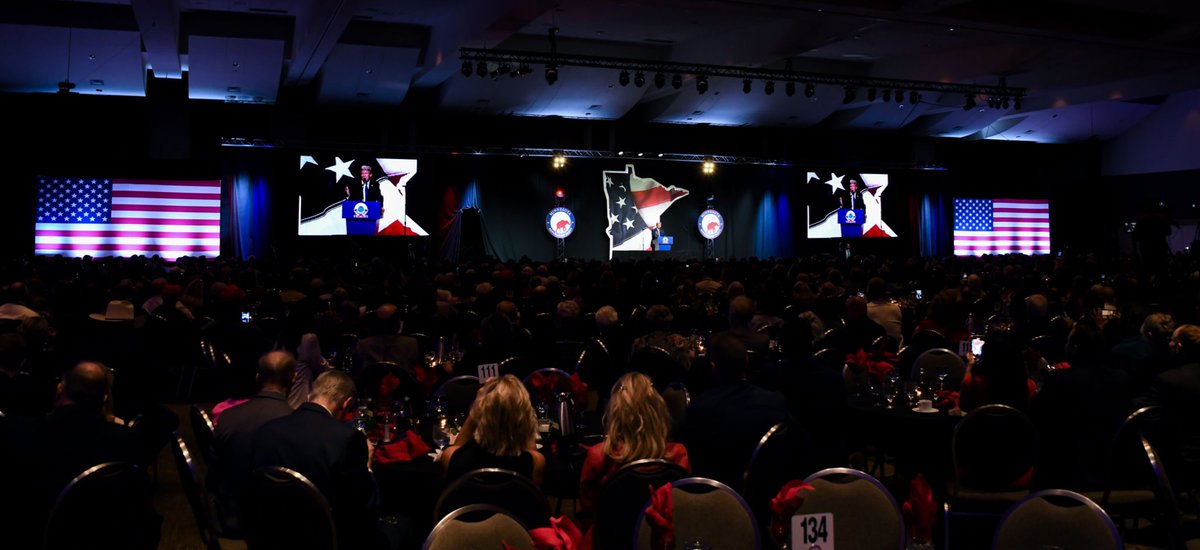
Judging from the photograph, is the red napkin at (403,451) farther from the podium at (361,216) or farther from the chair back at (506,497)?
the podium at (361,216)

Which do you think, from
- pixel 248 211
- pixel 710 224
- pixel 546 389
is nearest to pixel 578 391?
pixel 546 389

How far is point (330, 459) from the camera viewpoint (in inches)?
149

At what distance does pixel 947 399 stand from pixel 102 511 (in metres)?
4.36

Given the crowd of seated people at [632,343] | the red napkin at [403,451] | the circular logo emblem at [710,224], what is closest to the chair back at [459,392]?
the crowd of seated people at [632,343]

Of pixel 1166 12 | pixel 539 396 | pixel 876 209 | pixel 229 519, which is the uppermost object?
pixel 1166 12

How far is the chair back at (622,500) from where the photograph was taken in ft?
11.5

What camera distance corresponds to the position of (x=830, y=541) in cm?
296

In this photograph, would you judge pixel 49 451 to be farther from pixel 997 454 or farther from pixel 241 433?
pixel 997 454

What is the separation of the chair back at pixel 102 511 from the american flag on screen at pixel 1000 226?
89.1ft

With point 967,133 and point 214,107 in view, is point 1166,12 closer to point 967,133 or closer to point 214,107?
point 967,133

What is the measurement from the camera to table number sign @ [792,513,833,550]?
294cm

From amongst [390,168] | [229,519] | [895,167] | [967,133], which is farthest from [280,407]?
[967,133]

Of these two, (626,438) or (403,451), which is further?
(403,451)

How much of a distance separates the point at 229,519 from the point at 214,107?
60.0ft
